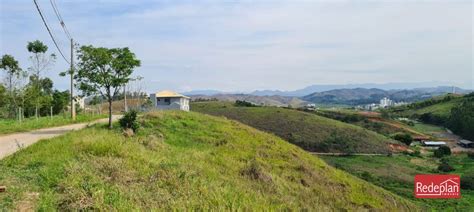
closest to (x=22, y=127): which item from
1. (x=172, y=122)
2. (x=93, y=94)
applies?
(x=93, y=94)

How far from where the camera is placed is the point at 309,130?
208 ft

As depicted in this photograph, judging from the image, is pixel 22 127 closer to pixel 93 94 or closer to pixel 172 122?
pixel 93 94

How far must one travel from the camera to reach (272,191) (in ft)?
38.9

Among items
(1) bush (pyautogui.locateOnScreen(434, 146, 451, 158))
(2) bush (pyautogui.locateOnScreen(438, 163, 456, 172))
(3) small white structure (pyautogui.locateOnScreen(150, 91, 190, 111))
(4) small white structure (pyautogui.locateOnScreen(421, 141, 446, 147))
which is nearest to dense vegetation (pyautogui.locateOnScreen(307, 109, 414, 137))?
(4) small white structure (pyautogui.locateOnScreen(421, 141, 446, 147))

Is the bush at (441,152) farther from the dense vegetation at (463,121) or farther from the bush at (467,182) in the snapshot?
the dense vegetation at (463,121)

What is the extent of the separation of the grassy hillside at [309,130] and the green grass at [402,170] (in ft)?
14.4

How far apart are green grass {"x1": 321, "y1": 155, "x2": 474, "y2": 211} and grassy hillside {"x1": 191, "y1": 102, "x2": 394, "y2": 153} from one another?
438cm

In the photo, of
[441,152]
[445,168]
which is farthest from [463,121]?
[445,168]

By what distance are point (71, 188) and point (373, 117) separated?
96.9 meters

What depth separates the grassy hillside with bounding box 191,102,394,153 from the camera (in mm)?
58656

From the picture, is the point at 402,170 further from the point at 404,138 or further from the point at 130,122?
the point at 130,122

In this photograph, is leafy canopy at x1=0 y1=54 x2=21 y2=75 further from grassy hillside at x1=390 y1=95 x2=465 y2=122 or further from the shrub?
grassy hillside at x1=390 y1=95 x2=465 y2=122

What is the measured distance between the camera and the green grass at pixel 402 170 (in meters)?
32.4

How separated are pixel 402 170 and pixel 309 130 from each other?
60.6ft
